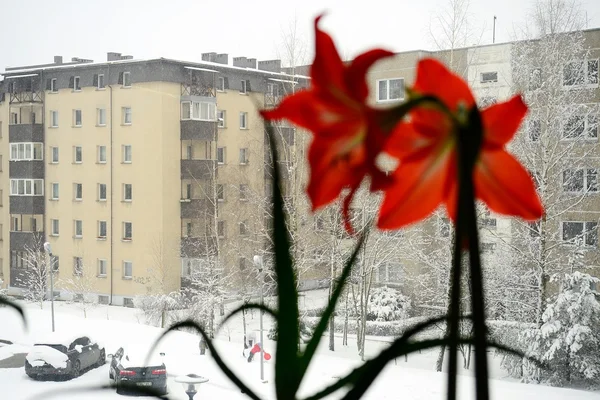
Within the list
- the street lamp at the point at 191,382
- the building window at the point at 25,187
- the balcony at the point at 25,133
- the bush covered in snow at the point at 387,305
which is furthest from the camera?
the bush covered in snow at the point at 387,305

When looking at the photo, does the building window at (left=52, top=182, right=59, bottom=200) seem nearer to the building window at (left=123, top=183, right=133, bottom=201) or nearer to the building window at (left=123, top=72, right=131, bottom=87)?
the building window at (left=123, top=183, right=133, bottom=201)

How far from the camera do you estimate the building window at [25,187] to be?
2756 millimetres

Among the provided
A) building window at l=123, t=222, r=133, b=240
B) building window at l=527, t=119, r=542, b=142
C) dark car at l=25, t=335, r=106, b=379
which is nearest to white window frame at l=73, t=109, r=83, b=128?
building window at l=123, t=222, r=133, b=240

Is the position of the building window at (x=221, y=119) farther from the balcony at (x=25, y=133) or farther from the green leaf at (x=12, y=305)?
the green leaf at (x=12, y=305)

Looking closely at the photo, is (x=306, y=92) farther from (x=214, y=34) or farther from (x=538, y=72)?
(x=538, y=72)

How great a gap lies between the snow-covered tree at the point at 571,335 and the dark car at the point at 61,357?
1.48 meters

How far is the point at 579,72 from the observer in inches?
117

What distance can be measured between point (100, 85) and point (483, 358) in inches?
130

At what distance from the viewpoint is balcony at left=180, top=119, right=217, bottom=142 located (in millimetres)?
3145

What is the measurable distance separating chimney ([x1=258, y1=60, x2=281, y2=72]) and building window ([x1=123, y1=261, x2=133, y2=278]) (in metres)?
1.04

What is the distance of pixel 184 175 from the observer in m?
3.38

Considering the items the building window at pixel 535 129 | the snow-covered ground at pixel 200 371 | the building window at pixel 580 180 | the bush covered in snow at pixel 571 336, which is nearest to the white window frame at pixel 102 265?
the snow-covered ground at pixel 200 371

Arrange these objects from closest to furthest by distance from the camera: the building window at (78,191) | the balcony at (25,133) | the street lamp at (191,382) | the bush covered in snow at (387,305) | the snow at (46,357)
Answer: the street lamp at (191,382) < the snow at (46,357) < the balcony at (25,133) < the building window at (78,191) < the bush covered in snow at (387,305)

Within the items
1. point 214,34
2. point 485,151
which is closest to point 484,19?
point 214,34
